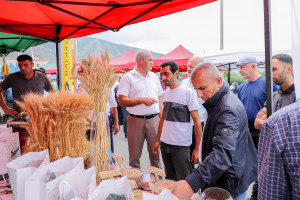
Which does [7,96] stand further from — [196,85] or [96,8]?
[196,85]

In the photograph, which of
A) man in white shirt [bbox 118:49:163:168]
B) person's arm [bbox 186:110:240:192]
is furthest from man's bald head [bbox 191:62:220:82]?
man in white shirt [bbox 118:49:163:168]

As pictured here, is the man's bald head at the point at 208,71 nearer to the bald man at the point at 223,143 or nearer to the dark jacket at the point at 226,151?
the bald man at the point at 223,143

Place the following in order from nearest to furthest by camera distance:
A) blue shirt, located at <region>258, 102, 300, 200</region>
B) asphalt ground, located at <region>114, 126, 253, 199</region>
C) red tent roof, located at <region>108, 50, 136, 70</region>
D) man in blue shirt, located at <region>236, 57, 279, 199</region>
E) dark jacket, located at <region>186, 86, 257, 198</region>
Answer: blue shirt, located at <region>258, 102, 300, 200</region> < dark jacket, located at <region>186, 86, 257, 198</region> < man in blue shirt, located at <region>236, 57, 279, 199</region> < asphalt ground, located at <region>114, 126, 253, 199</region> < red tent roof, located at <region>108, 50, 136, 70</region>

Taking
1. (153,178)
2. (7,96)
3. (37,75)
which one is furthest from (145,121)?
(7,96)

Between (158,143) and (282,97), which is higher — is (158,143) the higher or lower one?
the lower one

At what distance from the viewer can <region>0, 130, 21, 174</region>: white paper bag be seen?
1.29 metres

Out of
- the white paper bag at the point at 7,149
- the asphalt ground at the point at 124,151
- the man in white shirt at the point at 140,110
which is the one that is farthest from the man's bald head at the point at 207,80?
the asphalt ground at the point at 124,151

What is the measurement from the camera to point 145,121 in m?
2.90

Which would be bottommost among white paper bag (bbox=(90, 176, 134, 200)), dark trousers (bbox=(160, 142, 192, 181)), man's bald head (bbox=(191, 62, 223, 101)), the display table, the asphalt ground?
the asphalt ground

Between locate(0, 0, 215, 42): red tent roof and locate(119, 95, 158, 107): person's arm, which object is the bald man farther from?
locate(119, 95, 158, 107): person's arm

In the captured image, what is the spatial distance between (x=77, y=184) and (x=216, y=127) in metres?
0.89

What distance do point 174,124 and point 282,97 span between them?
1475 millimetres

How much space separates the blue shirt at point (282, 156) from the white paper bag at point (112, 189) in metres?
0.54

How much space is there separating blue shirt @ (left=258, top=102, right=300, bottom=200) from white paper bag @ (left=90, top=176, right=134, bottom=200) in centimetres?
54
